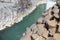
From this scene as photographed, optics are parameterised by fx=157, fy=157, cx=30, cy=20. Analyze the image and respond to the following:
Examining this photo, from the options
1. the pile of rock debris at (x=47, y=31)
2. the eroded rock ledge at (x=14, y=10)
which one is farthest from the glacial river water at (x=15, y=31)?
the pile of rock debris at (x=47, y=31)

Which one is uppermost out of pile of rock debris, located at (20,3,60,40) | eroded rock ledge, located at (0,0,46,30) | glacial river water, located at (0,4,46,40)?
pile of rock debris, located at (20,3,60,40)

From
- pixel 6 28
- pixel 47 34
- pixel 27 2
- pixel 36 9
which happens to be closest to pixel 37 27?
pixel 47 34

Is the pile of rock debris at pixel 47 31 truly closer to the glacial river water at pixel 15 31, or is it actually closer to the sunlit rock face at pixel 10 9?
the glacial river water at pixel 15 31

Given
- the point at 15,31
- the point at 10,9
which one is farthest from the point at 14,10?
the point at 15,31

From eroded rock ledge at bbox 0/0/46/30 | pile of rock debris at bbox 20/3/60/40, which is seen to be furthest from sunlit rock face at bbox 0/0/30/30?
pile of rock debris at bbox 20/3/60/40

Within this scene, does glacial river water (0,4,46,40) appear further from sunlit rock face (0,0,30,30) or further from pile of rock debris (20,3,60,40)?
pile of rock debris (20,3,60,40)

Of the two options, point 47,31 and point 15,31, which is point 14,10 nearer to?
point 15,31

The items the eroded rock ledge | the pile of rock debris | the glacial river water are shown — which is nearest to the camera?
the pile of rock debris

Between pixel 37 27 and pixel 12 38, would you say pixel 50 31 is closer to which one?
pixel 37 27
